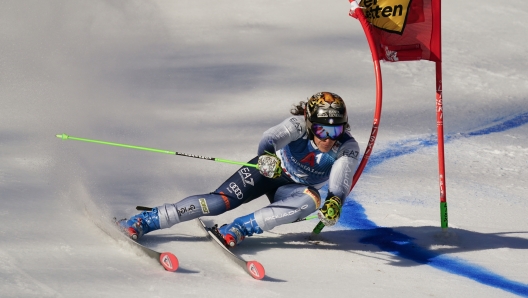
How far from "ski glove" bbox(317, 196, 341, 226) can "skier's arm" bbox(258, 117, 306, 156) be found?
1.64 ft

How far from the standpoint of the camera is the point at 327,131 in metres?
5.46

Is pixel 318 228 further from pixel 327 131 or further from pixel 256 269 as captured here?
pixel 256 269

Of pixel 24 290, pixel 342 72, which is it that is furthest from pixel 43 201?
pixel 342 72

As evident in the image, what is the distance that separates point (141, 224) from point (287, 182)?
3.46ft

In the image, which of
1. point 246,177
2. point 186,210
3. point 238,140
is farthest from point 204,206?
point 238,140

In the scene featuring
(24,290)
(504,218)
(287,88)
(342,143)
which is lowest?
(24,290)

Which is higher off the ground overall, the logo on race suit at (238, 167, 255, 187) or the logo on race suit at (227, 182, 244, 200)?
the logo on race suit at (238, 167, 255, 187)

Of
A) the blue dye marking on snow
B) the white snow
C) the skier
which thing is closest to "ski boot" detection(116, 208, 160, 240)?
the skier

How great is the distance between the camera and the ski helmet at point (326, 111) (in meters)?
5.40

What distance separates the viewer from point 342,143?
5.59 m

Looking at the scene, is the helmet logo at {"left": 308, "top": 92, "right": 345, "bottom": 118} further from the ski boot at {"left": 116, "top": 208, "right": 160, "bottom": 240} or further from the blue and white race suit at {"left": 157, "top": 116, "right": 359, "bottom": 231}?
the ski boot at {"left": 116, "top": 208, "right": 160, "bottom": 240}

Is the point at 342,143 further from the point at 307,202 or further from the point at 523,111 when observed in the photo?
the point at 523,111

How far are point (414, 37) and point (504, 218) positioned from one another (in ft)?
5.52

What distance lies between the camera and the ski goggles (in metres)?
5.45
